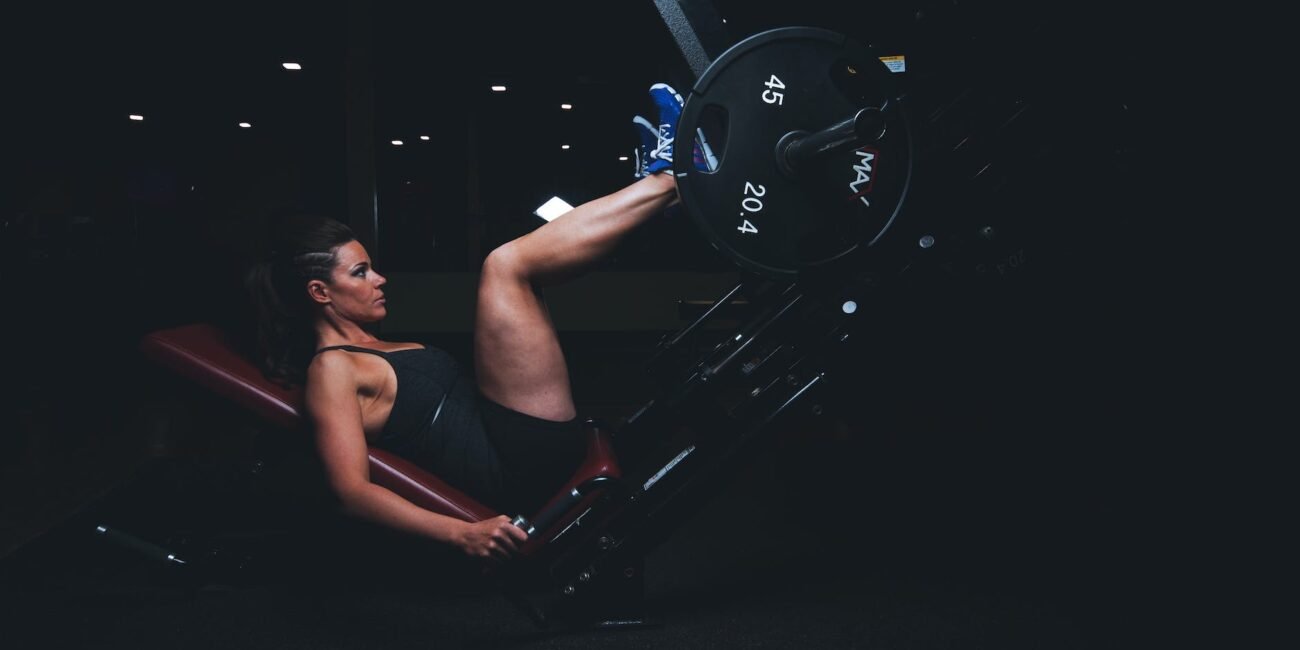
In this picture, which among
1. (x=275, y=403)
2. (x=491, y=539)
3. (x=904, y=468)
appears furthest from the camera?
(x=904, y=468)

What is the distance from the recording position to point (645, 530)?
1.83m

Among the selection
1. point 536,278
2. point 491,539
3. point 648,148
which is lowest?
point 491,539

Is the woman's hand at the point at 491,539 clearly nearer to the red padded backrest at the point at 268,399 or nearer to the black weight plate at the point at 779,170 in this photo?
the red padded backrest at the point at 268,399

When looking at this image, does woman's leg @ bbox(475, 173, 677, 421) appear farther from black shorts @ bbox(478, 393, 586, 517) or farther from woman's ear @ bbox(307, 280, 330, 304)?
woman's ear @ bbox(307, 280, 330, 304)

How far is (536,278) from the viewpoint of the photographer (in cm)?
188

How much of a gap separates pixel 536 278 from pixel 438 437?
0.44 meters

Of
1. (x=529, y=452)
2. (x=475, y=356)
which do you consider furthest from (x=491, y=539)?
(x=475, y=356)

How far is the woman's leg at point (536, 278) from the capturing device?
5.98 ft

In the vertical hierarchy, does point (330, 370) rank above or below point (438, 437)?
above

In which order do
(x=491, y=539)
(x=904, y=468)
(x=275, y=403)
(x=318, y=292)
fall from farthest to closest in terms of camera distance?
(x=904, y=468)
(x=318, y=292)
(x=275, y=403)
(x=491, y=539)

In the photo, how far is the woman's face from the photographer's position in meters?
1.95

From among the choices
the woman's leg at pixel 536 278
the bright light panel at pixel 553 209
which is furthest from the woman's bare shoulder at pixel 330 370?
the bright light panel at pixel 553 209

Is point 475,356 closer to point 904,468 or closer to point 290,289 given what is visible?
point 290,289

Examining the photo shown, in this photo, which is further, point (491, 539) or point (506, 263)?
point (506, 263)
